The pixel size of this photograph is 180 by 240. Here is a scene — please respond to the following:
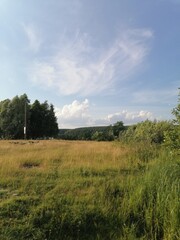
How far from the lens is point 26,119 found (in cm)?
5672

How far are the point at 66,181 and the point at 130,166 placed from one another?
10.2 ft

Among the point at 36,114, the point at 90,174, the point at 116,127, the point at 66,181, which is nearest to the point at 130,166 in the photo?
the point at 90,174

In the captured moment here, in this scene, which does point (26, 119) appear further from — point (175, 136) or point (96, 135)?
point (175, 136)

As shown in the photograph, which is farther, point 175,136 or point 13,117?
point 13,117

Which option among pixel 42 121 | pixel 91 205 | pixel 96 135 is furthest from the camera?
pixel 42 121

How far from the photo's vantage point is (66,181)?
8547 millimetres

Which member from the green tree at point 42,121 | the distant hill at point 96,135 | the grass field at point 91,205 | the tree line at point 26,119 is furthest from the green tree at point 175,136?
the green tree at point 42,121

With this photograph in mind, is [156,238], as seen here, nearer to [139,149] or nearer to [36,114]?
[139,149]

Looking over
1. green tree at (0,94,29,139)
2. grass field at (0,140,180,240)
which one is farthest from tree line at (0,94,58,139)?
grass field at (0,140,180,240)

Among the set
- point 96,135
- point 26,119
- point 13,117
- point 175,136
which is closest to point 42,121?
point 26,119

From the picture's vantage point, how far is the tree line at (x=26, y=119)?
55.8 m

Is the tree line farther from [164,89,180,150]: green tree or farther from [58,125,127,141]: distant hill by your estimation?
[164,89,180,150]: green tree

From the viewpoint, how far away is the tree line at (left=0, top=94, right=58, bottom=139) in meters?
55.8

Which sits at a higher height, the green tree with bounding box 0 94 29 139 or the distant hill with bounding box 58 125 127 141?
the green tree with bounding box 0 94 29 139
